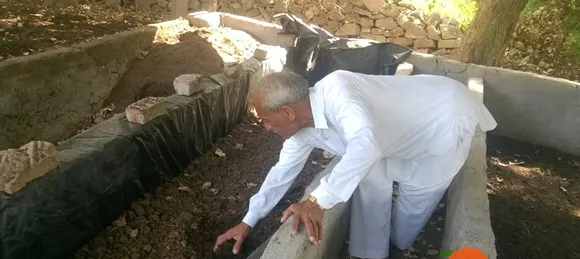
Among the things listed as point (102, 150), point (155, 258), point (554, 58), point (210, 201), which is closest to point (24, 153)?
point (102, 150)

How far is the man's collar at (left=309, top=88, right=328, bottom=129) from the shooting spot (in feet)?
7.32

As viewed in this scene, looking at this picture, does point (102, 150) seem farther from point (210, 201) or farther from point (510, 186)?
point (510, 186)

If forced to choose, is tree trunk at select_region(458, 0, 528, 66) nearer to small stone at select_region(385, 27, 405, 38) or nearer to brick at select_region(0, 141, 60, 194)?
small stone at select_region(385, 27, 405, 38)

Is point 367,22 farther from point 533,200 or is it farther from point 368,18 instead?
point 533,200

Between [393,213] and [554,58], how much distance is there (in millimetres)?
6365

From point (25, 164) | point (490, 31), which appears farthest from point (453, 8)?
point (25, 164)

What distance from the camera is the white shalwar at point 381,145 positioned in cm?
206

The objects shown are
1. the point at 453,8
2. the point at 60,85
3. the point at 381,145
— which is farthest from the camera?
the point at 453,8

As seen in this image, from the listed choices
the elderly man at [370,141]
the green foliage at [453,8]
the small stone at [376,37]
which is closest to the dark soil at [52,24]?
the small stone at [376,37]

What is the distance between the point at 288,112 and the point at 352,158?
14.9 inches

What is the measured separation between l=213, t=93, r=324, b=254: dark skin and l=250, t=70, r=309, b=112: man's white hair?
21 millimetres

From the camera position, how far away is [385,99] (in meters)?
2.35

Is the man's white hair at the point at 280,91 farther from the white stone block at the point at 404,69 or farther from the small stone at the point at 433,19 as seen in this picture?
the small stone at the point at 433,19

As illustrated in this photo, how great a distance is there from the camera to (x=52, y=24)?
6.29m
